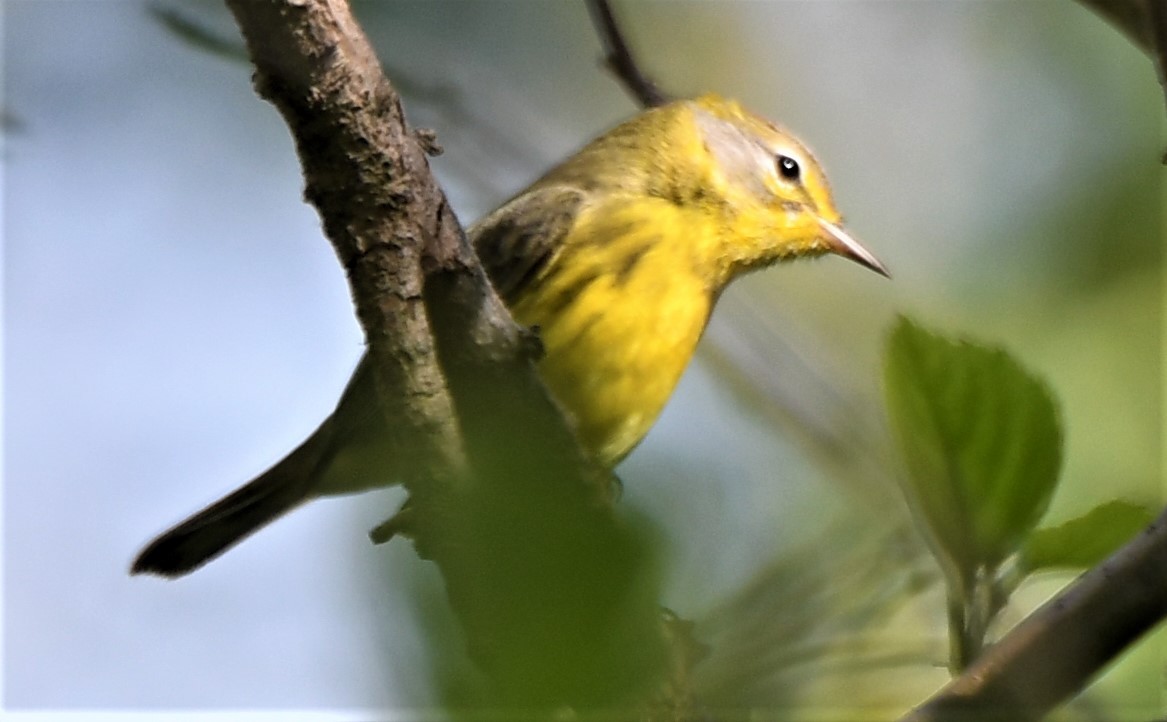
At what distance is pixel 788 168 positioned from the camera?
2.70 meters

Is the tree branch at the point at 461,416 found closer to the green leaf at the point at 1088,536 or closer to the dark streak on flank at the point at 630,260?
the green leaf at the point at 1088,536

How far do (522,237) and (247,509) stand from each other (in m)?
0.66

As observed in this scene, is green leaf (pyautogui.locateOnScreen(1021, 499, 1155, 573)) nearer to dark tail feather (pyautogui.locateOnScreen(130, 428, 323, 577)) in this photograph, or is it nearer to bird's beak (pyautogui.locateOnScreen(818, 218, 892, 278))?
dark tail feather (pyautogui.locateOnScreen(130, 428, 323, 577))

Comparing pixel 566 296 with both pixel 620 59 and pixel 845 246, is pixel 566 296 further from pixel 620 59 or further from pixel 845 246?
pixel 845 246

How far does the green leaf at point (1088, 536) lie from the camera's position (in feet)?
2.79

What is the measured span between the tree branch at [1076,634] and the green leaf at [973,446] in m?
0.05

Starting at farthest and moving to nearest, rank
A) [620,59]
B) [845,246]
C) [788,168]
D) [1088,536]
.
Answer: [788,168]
[845,246]
[620,59]
[1088,536]

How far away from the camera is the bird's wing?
7.45ft

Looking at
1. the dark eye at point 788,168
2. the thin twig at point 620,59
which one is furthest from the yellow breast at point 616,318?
the dark eye at point 788,168

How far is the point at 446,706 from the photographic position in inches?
18.1

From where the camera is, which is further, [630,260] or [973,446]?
[630,260]

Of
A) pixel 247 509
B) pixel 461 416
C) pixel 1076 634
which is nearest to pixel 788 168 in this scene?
pixel 247 509

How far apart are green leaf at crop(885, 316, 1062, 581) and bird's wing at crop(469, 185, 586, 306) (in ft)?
4.75

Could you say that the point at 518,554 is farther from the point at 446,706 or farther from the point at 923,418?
the point at 923,418
